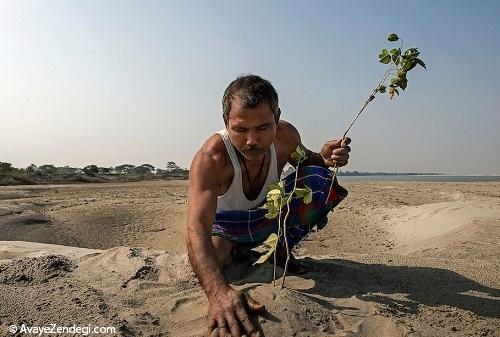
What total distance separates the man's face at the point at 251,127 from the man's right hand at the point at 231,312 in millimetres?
810

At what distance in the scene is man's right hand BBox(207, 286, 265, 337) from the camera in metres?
1.72

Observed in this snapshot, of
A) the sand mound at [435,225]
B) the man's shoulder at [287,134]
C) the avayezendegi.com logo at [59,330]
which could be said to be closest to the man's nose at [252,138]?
the man's shoulder at [287,134]

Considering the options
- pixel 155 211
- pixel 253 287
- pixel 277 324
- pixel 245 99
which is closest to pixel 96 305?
pixel 253 287

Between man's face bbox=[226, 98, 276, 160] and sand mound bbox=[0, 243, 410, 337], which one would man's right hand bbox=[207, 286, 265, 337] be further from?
man's face bbox=[226, 98, 276, 160]

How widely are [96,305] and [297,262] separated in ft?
4.72

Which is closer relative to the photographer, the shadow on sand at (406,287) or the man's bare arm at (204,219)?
the man's bare arm at (204,219)

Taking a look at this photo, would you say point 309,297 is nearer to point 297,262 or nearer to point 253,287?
point 253,287

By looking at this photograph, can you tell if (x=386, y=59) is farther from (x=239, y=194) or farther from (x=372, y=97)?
(x=239, y=194)

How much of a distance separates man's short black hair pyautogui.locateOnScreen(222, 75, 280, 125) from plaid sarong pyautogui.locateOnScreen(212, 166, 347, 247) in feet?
2.09

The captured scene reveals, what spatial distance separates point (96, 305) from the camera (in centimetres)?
210

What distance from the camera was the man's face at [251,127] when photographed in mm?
2250

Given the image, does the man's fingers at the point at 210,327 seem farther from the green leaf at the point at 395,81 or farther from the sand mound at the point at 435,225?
the sand mound at the point at 435,225

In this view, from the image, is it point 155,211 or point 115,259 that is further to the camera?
point 155,211

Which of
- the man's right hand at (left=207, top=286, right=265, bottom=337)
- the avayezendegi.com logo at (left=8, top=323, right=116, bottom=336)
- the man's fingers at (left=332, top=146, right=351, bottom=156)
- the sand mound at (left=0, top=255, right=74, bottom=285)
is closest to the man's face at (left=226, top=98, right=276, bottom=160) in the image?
the man's fingers at (left=332, top=146, right=351, bottom=156)
